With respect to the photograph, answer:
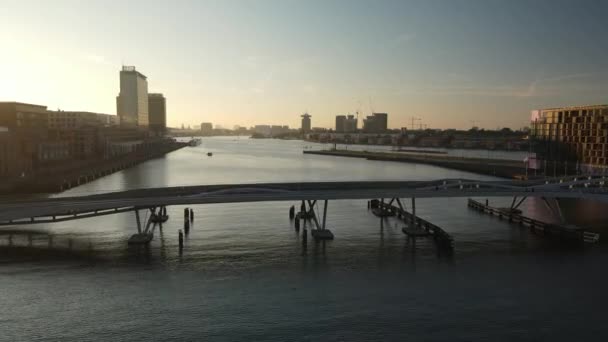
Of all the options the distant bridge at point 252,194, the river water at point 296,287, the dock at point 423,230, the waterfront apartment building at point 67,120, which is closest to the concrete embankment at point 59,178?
the river water at point 296,287

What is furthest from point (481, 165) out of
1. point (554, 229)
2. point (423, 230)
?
point (423, 230)

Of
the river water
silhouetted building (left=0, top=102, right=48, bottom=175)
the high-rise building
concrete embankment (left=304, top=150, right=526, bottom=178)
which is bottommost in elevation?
the river water

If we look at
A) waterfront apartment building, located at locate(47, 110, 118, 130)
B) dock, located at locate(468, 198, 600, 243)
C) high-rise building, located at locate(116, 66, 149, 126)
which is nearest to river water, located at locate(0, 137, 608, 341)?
dock, located at locate(468, 198, 600, 243)

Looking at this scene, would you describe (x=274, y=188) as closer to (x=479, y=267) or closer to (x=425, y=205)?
(x=479, y=267)

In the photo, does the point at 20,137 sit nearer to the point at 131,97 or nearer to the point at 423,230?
the point at 423,230

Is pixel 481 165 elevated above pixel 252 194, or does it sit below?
below

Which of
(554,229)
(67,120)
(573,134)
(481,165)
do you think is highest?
(67,120)

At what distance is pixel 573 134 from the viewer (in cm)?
4591

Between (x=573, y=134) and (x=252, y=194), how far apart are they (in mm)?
38037

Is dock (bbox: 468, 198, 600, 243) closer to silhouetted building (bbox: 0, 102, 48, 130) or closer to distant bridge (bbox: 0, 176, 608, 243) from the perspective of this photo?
distant bridge (bbox: 0, 176, 608, 243)

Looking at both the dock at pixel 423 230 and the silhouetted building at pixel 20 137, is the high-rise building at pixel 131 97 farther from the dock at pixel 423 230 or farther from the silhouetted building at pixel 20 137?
the dock at pixel 423 230

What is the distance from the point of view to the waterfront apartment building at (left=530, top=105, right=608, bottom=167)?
4256cm

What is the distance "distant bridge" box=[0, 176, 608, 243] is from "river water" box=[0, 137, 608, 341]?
1.95m

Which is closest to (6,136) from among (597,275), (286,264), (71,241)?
(71,241)
